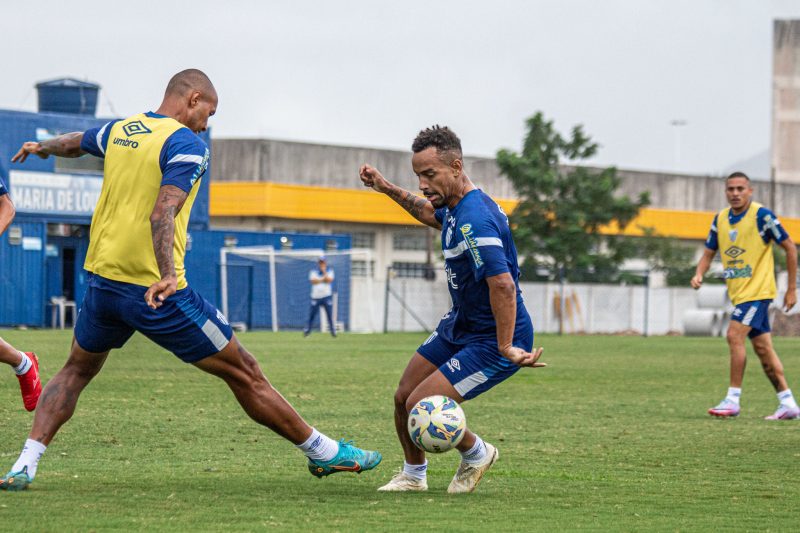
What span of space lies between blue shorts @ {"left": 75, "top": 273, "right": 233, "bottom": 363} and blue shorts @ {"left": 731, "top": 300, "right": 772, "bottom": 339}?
687 cm

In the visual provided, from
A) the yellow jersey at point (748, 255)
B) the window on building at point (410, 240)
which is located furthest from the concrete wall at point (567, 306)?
the yellow jersey at point (748, 255)

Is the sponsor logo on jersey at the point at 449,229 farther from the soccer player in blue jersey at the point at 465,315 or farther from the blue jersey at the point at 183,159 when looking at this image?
the blue jersey at the point at 183,159

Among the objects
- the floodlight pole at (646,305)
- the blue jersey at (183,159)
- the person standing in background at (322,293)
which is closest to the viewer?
the blue jersey at (183,159)

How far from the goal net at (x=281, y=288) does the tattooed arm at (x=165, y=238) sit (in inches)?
1176

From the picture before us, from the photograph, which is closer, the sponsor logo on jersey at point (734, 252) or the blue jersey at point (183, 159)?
the blue jersey at point (183, 159)

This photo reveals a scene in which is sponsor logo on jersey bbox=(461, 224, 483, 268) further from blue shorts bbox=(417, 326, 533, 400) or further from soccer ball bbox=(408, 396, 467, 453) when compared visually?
soccer ball bbox=(408, 396, 467, 453)

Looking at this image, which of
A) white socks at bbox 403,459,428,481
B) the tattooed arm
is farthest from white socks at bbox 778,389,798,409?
the tattooed arm

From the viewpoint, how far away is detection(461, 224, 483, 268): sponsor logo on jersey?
6.52m

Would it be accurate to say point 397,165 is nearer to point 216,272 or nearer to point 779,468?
point 216,272

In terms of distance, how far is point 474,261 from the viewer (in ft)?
21.5

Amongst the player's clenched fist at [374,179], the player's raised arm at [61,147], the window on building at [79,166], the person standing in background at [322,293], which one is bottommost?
the person standing in background at [322,293]

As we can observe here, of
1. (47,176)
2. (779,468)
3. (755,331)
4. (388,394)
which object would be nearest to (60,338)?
(47,176)

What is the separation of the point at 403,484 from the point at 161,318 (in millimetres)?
1600

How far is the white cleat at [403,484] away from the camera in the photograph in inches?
275
